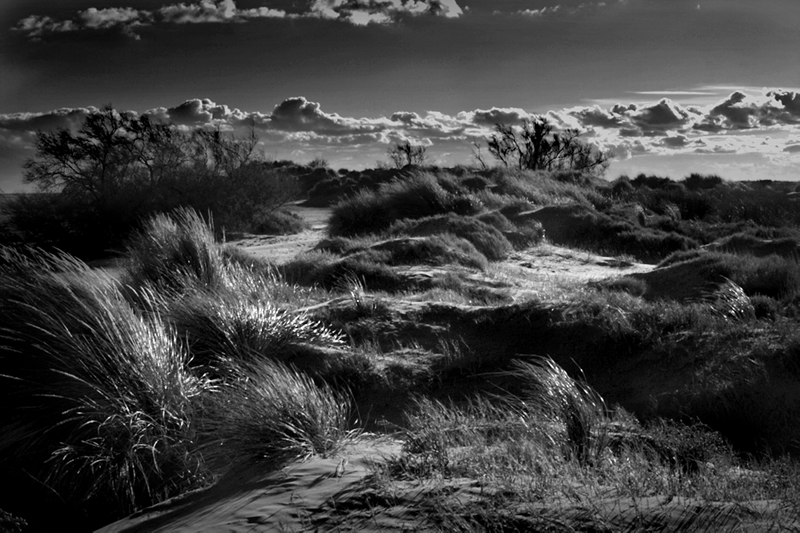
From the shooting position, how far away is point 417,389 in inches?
210

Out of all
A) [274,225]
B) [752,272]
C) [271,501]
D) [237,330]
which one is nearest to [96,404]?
[237,330]

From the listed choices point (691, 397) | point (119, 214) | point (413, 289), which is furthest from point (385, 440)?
point (119, 214)

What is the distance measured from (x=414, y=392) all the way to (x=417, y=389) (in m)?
0.08

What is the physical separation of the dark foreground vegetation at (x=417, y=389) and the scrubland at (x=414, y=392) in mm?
18

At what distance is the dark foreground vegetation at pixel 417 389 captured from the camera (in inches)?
109

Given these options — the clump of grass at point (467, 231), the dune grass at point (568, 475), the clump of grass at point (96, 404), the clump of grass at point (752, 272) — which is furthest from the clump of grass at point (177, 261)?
the clump of grass at point (752, 272)

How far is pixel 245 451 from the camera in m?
3.66

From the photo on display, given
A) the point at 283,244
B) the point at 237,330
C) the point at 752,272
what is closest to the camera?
the point at 237,330

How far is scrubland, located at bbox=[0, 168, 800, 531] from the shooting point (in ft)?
8.91

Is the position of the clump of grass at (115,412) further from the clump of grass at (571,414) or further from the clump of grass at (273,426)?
the clump of grass at (571,414)

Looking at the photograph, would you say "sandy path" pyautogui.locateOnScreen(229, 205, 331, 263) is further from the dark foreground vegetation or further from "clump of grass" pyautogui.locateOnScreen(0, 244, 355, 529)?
"clump of grass" pyautogui.locateOnScreen(0, 244, 355, 529)

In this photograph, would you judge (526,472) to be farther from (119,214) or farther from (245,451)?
(119,214)

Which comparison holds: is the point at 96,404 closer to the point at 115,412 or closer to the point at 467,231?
the point at 115,412

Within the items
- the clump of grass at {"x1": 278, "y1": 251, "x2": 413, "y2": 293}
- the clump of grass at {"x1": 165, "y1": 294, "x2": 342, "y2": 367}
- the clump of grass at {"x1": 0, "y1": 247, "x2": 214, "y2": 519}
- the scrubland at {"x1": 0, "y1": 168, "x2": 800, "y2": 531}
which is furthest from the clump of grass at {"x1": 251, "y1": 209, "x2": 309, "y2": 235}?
the clump of grass at {"x1": 0, "y1": 247, "x2": 214, "y2": 519}
